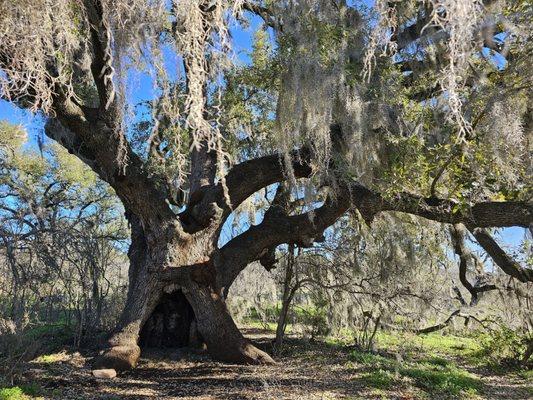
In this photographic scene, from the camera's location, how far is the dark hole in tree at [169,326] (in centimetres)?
767

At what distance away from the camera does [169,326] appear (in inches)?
304

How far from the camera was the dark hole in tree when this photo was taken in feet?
25.2

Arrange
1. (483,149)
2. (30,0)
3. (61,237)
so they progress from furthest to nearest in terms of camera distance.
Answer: (61,237) → (483,149) → (30,0)

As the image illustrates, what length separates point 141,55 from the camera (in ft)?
10.8

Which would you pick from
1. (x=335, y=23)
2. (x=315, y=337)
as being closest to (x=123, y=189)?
(x=335, y=23)

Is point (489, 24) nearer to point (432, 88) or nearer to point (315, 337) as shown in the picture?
point (432, 88)

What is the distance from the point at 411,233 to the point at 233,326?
344 centimetres

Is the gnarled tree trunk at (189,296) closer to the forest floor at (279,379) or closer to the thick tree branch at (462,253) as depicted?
the forest floor at (279,379)

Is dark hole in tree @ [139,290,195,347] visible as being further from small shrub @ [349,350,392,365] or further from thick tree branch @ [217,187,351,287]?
small shrub @ [349,350,392,365]

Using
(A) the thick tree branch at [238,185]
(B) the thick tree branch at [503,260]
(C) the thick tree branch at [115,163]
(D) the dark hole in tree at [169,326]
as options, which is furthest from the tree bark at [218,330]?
(B) the thick tree branch at [503,260]

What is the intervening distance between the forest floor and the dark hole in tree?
0.31 meters

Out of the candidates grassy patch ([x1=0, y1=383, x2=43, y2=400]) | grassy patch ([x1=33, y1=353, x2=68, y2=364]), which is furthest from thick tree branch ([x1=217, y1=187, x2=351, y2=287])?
grassy patch ([x1=0, y1=383, x2=43, y2=400])

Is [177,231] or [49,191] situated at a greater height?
[49,191]

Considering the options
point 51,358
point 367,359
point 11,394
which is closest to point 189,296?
point 51,358
